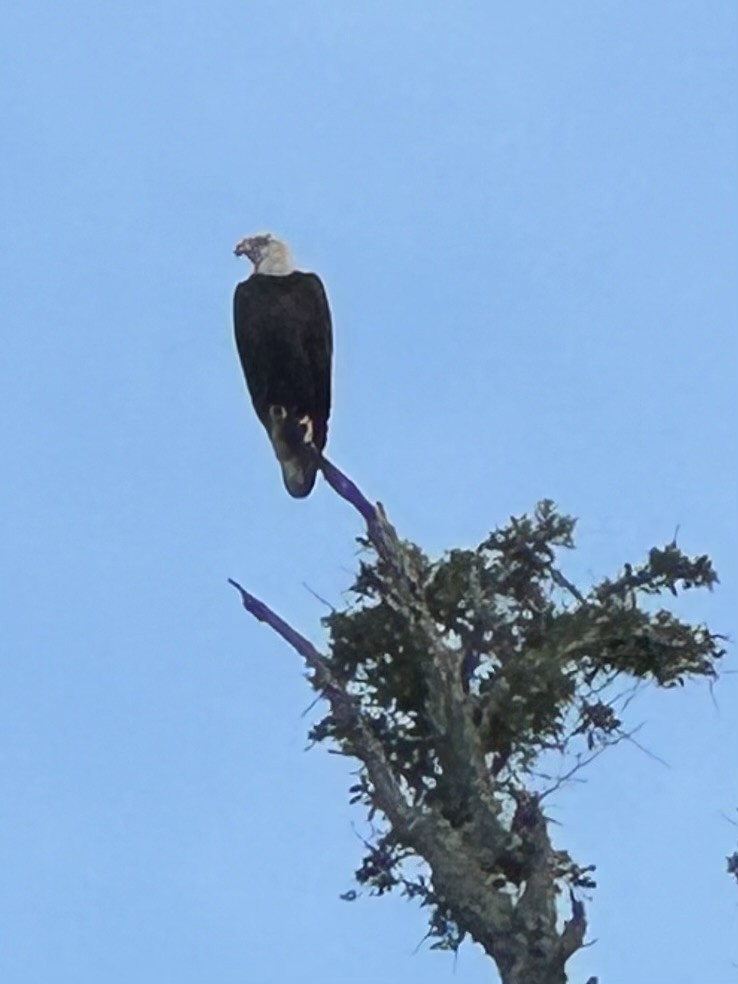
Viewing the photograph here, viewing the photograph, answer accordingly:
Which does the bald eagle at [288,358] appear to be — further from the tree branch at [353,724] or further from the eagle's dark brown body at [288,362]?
the tree branch at [353,724]

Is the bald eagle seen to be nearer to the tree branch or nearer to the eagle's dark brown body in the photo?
the eagle's dark brown body

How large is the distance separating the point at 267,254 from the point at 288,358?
132 centimetres

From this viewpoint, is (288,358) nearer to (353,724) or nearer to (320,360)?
(320,360)

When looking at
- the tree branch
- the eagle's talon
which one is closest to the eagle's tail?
the eagle's talon

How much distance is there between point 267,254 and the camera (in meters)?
13.7

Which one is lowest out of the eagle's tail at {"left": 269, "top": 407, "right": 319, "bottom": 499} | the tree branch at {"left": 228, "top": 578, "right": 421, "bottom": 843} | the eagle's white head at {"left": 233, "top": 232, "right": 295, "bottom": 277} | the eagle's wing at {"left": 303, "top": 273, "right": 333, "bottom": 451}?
the tree branch at {"left": 228, "top": 578, "right": 421, "bottom": 843}

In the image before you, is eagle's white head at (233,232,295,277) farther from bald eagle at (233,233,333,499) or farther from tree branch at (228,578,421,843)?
tree branch at (228,578,421,843)

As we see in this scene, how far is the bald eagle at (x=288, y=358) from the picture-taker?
12594 mm

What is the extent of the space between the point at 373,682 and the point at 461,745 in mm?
546

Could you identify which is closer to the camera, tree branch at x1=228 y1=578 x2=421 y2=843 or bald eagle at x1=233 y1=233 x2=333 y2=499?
tree branch at x1=228 y1=578 x2=421 y2=843

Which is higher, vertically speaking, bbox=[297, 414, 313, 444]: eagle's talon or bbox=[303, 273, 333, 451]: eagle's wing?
bbox=[303, 273, 333, 451]: eagle's wing

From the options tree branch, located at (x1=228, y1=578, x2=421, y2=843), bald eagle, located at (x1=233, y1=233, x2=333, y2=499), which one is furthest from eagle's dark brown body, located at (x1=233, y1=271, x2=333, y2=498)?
tree branch, located at (x1=228, y1=578, x2=421, y2=843)

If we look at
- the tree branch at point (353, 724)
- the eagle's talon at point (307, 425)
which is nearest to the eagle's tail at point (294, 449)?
the eagle's talon at point (307, 425)

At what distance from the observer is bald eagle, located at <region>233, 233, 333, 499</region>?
12594 mm
